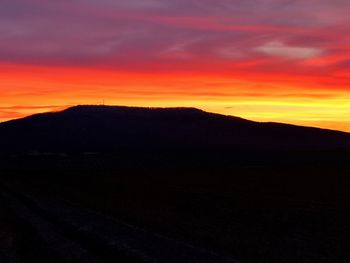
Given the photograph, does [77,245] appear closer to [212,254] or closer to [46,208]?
[212,254]

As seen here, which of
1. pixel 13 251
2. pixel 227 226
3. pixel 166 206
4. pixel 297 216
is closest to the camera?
pixel 13 251

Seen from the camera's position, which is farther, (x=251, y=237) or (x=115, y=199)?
(x=115, y=199)

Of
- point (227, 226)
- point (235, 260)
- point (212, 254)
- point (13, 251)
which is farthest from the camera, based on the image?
point (227, 226)

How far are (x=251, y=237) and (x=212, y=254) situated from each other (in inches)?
164

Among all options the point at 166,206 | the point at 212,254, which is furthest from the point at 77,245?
the point at 166,206

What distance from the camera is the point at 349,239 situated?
2127 centimetres

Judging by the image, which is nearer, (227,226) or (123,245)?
(123,245)

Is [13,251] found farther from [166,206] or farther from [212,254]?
[166,206]

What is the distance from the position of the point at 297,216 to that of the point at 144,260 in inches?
510

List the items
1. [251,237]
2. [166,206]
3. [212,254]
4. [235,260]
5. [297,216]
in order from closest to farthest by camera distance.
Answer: [235,260] → [212,254] → [251,237] → [297,216] → [166,206]

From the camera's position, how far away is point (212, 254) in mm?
18500

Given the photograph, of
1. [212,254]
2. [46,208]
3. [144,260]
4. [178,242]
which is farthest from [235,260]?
[46,208]

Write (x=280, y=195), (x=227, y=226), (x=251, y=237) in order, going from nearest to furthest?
(x=251, y=237), (x=227, y=226), (x=280, y=195)

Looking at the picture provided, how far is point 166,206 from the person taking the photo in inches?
1435
